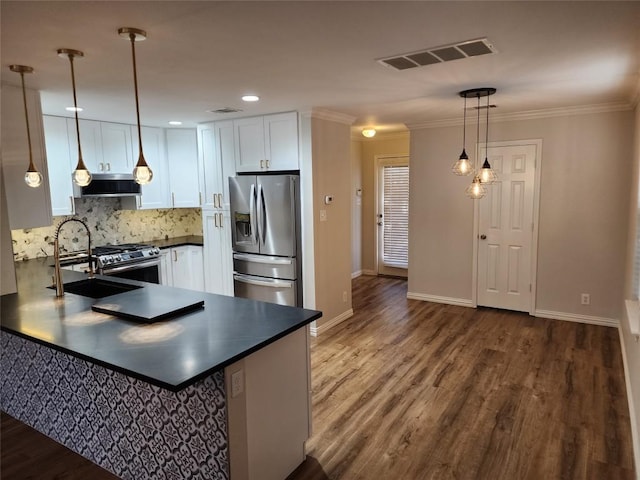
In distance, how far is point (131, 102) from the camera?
3779 mm

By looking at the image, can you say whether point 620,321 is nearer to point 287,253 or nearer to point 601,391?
point 601,391

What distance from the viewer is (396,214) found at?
23.2 ft

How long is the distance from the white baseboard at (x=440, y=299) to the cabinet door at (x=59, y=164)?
171 inches

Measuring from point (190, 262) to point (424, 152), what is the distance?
11.2 feet

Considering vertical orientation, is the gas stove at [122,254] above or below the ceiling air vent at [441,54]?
below

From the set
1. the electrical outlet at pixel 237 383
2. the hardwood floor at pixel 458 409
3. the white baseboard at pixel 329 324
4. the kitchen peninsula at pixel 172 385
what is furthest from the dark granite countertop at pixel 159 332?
the white baseboard at pixel 329 324

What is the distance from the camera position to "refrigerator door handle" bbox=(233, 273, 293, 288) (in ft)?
14.9

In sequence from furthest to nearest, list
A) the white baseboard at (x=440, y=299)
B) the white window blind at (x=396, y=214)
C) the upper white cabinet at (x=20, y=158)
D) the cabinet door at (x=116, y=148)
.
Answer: the white window blind at (x=396, y=214) → the white baseboard at (x=440, y=299) → the cabinet door at (x=116, y=148) → the upper white cabinet at (x=20, y=158)

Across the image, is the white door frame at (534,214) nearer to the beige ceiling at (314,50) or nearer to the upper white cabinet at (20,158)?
the beige ceiling at (314,50)

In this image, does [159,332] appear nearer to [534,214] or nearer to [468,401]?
[468,401]

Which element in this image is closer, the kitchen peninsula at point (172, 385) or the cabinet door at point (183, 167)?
the kitchen peninsula at point (172, 385)

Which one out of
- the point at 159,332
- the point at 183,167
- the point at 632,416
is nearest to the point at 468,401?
the point at 632,416

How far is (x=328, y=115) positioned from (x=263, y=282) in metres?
1.95

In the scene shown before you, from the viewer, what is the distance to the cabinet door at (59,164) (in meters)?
4.27
